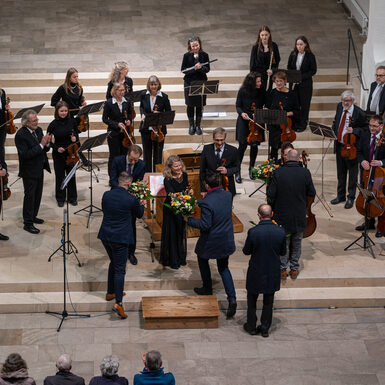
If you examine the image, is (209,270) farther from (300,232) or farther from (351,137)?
(351,137)

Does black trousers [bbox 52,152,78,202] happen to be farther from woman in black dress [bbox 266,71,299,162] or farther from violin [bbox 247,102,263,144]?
woman in black dress [bbox 266,71,299,162]

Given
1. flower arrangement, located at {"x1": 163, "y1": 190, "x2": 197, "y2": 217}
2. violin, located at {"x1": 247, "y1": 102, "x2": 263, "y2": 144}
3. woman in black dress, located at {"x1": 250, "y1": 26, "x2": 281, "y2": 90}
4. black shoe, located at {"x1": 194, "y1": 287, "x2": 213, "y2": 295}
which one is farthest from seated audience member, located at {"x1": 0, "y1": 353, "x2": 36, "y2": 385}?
woman in black dress, located at {"x1": 250, "y1": 26, "x2": 281, "y2": 90}

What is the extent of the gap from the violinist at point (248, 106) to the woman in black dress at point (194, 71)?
97cm

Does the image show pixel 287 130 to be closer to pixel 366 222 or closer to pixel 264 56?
pixel 264 56

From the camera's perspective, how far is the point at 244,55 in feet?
53.0

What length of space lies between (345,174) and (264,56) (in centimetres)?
256

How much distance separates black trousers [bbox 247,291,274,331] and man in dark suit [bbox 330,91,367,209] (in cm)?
321

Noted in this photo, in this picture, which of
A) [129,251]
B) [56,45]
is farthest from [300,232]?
[56,45]

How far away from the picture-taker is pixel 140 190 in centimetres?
1015

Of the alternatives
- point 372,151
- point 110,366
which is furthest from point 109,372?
point 372,151

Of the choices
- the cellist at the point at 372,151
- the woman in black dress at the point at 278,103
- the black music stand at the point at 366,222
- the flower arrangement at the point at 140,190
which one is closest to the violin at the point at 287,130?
the woman in black dress at the point at 278,103

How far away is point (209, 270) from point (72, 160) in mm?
2875

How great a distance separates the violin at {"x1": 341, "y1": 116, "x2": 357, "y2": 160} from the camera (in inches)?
471

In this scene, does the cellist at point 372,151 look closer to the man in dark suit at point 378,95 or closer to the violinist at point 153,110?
the man in dark suit at point 378,95
